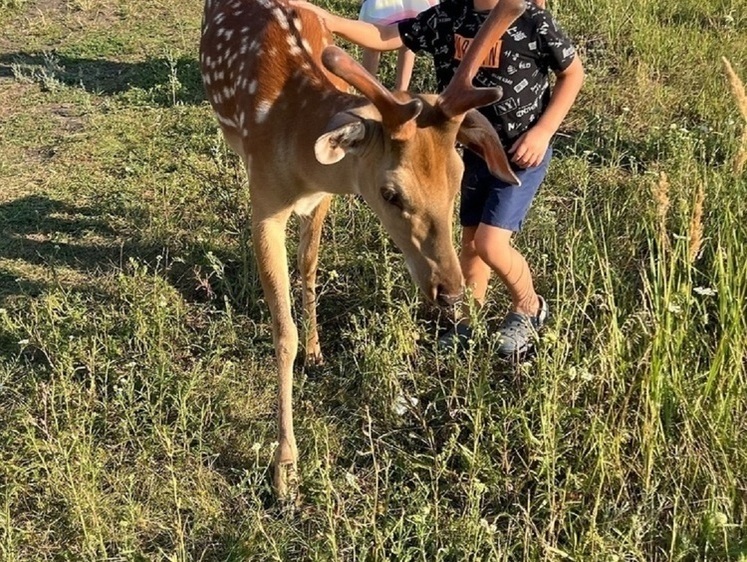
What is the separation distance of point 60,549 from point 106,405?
2.14 ft

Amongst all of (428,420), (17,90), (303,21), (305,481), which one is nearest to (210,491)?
(305,481)

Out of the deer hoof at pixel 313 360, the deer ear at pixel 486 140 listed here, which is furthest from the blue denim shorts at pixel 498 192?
the deer hoof at pixel 313 360

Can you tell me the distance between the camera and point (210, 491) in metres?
3.11

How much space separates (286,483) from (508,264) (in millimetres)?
1312

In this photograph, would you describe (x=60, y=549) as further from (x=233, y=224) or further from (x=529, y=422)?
(x=233, y=224)

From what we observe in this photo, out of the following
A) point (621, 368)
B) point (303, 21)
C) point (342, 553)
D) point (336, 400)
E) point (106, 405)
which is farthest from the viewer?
point (303, 21)

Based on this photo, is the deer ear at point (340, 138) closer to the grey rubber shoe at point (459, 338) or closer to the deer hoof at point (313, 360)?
the grey rubber shoe at point (459, 338)

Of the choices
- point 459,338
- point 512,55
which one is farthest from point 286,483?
point 512,55

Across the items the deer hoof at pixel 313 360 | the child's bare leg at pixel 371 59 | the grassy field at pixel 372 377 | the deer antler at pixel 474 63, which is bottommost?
the deer hoof at pixel 313 360

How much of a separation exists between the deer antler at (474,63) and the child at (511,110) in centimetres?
50

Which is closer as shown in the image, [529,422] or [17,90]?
[529,422]

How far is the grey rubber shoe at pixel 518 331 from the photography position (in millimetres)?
3580

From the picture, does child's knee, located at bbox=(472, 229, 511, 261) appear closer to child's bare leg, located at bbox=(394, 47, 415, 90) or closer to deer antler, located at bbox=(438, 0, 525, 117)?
deer antler, located at bbox=(438, 0, 525, 117)

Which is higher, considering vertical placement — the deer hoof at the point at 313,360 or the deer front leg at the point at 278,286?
the deer front leg at the point at 278,286
